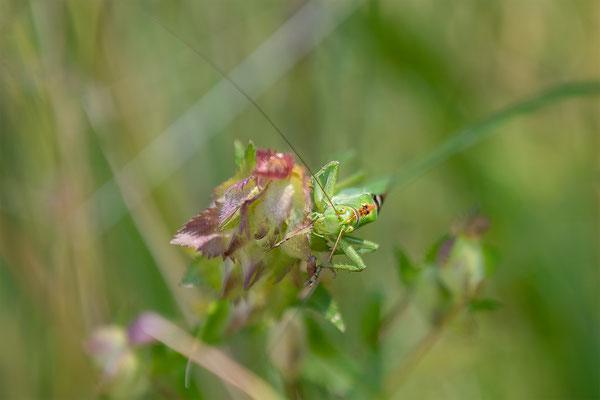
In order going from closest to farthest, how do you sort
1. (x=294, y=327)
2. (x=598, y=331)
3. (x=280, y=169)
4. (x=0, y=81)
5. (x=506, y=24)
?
(x=280, y=169) → (x=294, y=327) → (x=598, y=331) → (x=0, y=81) → (x=506, y=24)

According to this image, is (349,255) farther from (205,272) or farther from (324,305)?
(205,272)

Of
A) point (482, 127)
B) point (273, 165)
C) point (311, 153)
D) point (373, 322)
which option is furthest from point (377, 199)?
point (311, 153)

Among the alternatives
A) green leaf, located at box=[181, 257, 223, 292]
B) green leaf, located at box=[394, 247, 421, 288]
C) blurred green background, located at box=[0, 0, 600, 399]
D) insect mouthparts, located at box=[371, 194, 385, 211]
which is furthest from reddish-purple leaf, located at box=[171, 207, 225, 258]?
blurred green background, located at box=[0, 0, 600, 399]

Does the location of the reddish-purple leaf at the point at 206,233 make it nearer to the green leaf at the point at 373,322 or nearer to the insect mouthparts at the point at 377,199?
the insect mouthparts at the point at 377,199

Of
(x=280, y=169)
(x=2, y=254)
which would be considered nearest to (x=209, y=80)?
(x=2, y=254)

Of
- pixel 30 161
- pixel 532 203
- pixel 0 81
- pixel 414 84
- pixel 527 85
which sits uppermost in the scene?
pixel 0 81

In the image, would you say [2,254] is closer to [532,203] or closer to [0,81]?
[0,81]

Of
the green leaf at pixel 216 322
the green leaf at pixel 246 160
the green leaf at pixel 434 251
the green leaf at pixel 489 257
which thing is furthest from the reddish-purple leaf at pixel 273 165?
the green leaf at pixel 489 257
